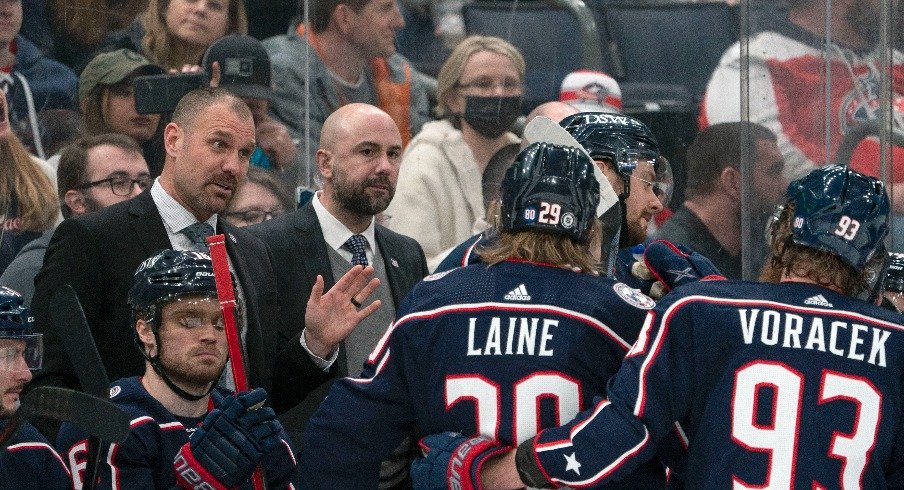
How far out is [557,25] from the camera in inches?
219

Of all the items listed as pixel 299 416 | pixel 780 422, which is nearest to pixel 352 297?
pixel 299 416

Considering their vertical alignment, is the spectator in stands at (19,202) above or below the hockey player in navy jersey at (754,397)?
above

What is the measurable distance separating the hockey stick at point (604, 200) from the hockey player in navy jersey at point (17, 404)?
1.20m

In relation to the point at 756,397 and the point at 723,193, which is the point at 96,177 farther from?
the point at 756,397

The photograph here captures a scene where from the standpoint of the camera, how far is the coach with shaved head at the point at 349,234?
440cm

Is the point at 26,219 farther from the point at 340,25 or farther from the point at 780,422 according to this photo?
the point at 780,422

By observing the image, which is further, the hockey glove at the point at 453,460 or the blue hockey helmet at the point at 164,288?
the blue hockey helmet at the point at 164,288

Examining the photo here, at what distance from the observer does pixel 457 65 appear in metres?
5.31

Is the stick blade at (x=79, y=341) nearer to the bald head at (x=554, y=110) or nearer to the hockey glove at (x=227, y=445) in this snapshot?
the hockey glove at (x=227, y=445)

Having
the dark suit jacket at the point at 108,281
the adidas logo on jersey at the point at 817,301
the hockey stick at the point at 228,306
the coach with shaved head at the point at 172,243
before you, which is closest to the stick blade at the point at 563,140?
the adidas logo on jersey at the point at 817,301

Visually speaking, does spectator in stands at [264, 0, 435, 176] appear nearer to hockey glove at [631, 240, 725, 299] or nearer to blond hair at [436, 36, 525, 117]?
blond hair at [436, 36, 525, 117]

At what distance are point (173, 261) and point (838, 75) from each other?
2370 millimetres

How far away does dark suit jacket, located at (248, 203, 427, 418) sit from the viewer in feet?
14.0

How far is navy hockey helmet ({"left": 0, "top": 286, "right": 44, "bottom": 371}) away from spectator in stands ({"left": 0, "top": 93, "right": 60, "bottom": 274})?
1245 millimetres
